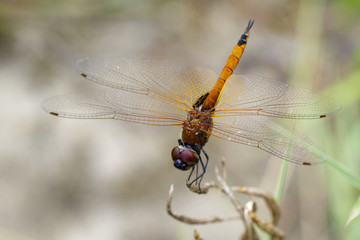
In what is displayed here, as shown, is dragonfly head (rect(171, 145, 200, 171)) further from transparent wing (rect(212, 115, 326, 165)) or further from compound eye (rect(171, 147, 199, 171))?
transparent wing (rect(212, 115, 326, 165))

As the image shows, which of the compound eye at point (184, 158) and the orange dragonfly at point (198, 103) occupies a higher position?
the orange dragonfly at point (198, 103)

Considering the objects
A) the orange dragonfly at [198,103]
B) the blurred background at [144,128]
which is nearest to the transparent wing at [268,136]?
the orange dragonfly at [198,103]

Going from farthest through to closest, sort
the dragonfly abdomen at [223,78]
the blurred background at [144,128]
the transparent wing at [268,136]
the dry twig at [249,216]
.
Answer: the blurred background at [144,128] < the dragonfly abdomen at [223,78] < the transparent wing at [268,136] < the dry twig at [249,216]

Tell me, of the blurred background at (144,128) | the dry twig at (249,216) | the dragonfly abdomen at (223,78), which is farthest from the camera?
the blurred background at (144,128)

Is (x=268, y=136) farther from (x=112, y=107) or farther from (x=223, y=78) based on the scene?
(x=112, y=107)

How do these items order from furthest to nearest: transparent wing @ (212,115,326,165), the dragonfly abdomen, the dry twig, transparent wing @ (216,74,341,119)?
the dragonfly abdomen
transparent wing @ (216,74,341,119)
transparent wing @ (212,115,326,165)
the dry twig

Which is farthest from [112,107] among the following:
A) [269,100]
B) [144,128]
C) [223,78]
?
[144,128]

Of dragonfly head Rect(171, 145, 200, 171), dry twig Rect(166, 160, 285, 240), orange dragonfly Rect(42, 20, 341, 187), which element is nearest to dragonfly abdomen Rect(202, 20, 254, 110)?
orange dragonfly Rect(42, 20, 341, 187)

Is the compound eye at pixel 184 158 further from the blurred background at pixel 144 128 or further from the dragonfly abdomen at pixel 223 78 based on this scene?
the blurred background at pixel 144 128
